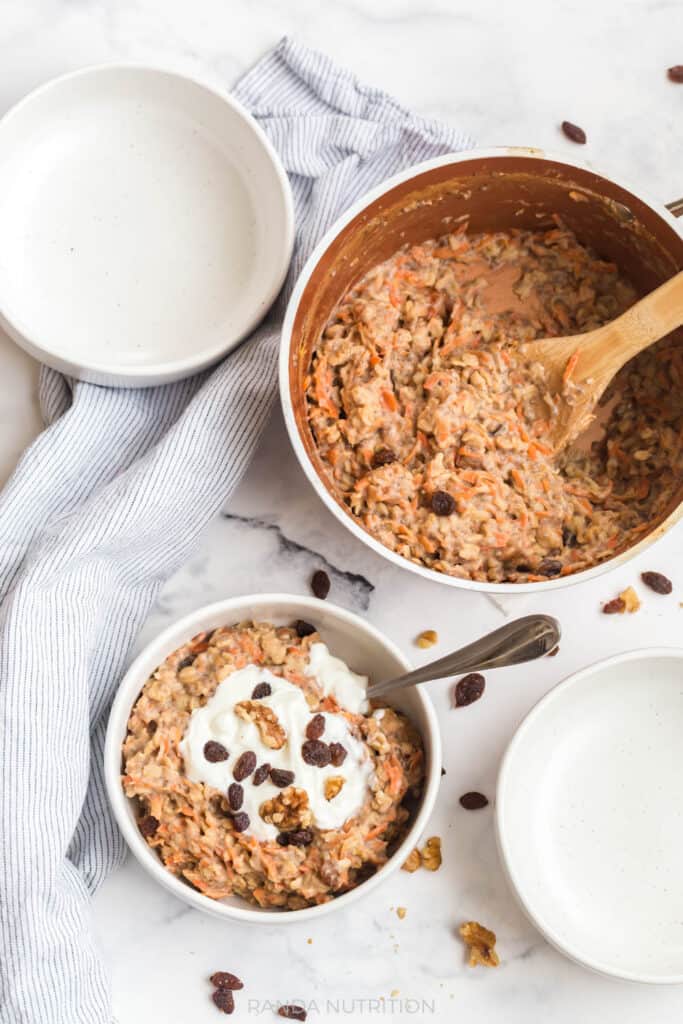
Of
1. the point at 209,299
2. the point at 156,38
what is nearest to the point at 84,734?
the point at 209,299

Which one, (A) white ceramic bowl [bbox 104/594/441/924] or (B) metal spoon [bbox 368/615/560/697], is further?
(A) white ceramic bowl [bbox 104/594/441/924]

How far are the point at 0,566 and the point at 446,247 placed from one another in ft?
3.48

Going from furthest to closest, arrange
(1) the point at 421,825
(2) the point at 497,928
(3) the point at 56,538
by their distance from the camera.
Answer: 1. (2) the point at 497,928
2. (3) the point at 56,538
3. (1) the point at 421,825

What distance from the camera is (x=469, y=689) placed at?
87.0 inches

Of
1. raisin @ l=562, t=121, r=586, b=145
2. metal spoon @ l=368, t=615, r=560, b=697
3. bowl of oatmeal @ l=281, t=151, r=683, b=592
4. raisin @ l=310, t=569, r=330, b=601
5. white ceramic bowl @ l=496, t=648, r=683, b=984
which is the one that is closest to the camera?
metal spoon @ l=368, t=615, r=560, b=697

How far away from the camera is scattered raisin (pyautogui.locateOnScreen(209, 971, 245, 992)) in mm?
2137

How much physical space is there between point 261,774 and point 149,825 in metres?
0.22

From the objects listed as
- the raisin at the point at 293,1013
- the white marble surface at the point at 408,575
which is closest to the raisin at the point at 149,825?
the white marble surface at the point at 408,575

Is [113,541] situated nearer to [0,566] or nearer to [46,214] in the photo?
[0,566]

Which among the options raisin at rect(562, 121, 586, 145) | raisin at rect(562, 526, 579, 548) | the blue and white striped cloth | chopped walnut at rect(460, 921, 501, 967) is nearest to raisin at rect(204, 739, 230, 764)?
the blue and white striped cloth

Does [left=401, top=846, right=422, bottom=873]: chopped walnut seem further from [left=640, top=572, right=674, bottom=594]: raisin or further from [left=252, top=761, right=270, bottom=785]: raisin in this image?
[left=640, top=572, right=674, bottom=594]: raisin

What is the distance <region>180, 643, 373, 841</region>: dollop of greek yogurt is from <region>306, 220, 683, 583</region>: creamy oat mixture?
1.13 feet

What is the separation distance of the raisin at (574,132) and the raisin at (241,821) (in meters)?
1.51

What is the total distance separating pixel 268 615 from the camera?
2.11 metres
